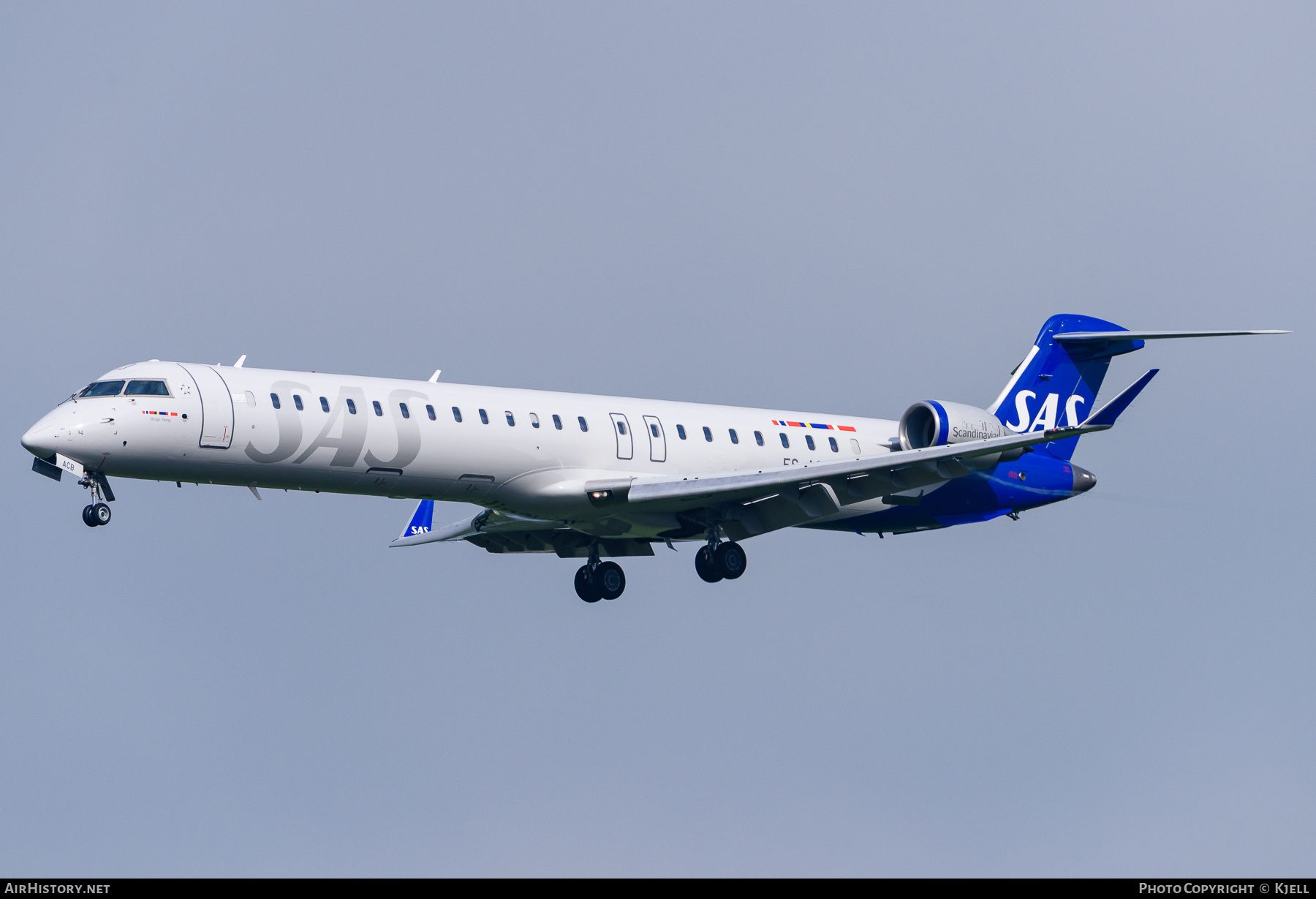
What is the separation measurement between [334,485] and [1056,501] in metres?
15.9

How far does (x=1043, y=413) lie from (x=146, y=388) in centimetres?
1912

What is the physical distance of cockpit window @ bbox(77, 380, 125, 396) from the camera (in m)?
28.0

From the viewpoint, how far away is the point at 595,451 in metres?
31.8

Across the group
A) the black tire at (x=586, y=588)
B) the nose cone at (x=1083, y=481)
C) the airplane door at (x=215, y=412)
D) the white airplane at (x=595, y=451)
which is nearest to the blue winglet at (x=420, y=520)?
the white airplane at (x=595, y=451)

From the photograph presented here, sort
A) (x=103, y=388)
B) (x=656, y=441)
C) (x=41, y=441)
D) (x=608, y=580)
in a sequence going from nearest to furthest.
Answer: (x=41, y=441)
(x=103, y=388)
(x=656, y=441)
(x=608, y=580)

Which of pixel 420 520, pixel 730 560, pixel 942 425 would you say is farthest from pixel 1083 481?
pixel 420 520

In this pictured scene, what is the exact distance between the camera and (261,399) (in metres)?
28.7

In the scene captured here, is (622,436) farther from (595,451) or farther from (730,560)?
(730,560)

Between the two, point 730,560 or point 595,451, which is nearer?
point 595,451

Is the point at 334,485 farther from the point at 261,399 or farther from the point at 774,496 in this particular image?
the point at 774,496

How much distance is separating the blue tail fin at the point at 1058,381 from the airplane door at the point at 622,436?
30.6ft

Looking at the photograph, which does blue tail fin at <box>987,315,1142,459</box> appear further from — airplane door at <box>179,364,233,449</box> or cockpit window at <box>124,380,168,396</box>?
cockpit window at <box>124,380,168,396</box>

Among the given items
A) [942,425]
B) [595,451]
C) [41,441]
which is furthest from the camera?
[942,425]
